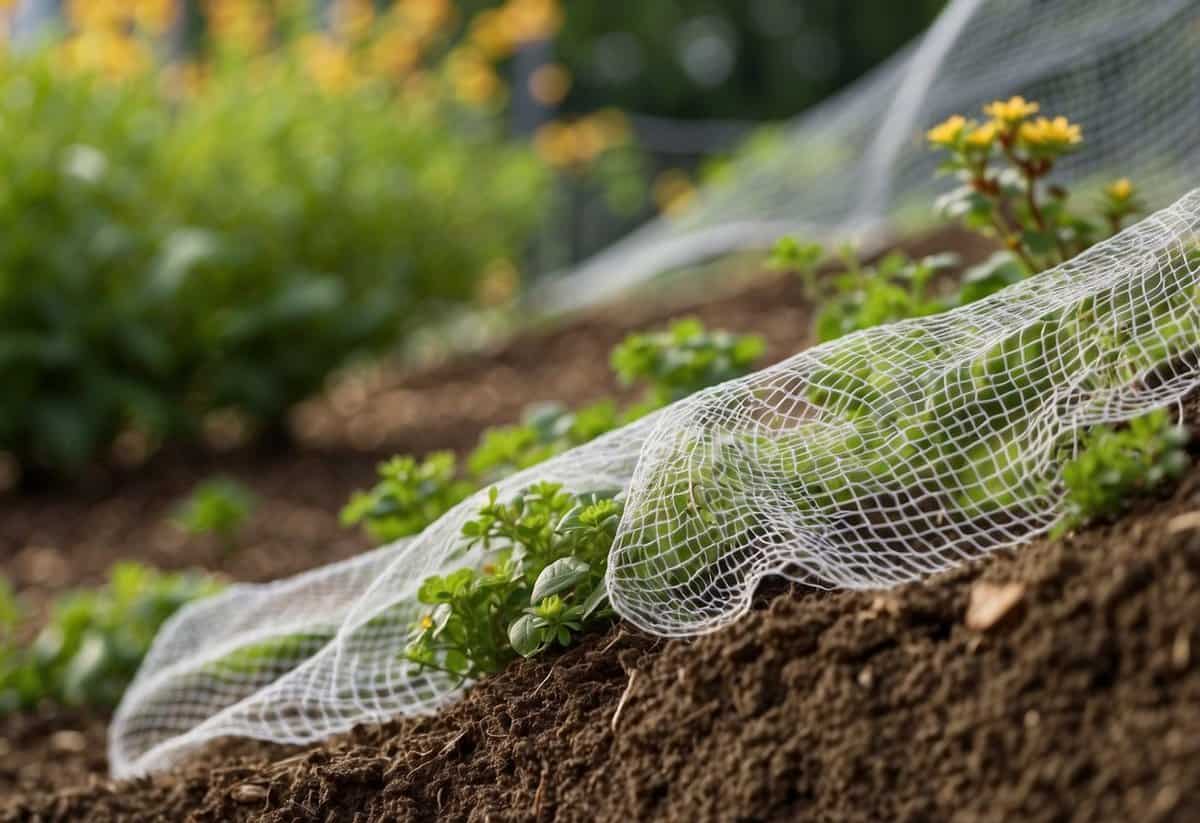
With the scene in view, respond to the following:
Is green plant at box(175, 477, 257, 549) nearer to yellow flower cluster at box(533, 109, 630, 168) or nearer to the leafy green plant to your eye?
the leafy green plant

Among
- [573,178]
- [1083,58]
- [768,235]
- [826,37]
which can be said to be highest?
[1083,58]

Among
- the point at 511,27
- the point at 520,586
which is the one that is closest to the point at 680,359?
the point at 520,586

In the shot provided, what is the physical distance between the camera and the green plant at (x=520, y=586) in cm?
178

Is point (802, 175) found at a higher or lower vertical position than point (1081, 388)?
lower

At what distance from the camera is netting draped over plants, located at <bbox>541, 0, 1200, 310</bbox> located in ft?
12.3

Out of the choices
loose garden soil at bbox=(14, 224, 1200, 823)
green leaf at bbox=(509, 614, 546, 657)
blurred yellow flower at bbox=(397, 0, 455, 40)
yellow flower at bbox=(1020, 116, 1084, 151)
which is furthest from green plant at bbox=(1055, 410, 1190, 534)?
blurred yellow flower at bbox=(397, 0, 455, 40)

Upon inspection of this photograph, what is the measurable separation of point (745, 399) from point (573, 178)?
7.12 meters

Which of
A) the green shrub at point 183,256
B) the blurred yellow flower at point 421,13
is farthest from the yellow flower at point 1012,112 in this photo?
the blurred yellow flower at point 421,13

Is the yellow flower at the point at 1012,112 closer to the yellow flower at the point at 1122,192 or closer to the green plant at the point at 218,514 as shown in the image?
the yellow flower at the point at 1122,192

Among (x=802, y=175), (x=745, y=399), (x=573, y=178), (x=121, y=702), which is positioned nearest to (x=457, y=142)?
(x=802, y=175)

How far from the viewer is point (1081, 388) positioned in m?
1.75

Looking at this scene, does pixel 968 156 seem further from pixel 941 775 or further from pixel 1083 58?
pixel 1083 58

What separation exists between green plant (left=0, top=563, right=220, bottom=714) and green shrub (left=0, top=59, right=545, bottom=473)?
168 centimetres

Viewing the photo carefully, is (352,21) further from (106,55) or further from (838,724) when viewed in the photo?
(838,724)
